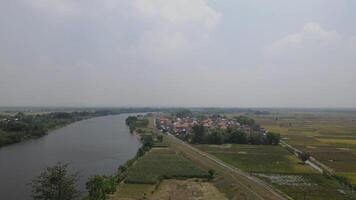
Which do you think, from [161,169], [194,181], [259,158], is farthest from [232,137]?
[194,181]

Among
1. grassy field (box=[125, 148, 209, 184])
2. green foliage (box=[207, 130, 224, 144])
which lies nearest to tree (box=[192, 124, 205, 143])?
green foliage (box=[207, 130, 224, 144])

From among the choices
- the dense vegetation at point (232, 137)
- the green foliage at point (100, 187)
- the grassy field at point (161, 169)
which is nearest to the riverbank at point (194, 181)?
the grassy field at point (161, 169)

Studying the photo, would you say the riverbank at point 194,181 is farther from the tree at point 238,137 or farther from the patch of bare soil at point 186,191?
the tree at point 238,137

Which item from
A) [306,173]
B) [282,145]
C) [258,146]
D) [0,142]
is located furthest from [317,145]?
[0,142]

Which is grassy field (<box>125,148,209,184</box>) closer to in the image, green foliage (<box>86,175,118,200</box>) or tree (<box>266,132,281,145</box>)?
green foliage (<box>86,175,118,200</box>)

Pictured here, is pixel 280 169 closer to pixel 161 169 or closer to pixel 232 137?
pixel 161 169

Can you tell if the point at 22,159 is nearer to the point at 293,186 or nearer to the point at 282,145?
the point at 293,186
